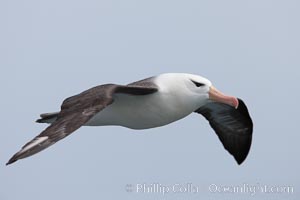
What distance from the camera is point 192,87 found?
13688 mm

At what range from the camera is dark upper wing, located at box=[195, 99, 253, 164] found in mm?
16828

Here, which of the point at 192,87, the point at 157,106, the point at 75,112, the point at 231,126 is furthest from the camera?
the point at 231,126

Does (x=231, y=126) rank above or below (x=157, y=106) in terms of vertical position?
below

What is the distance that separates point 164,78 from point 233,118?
3609mm

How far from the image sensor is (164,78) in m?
13.9

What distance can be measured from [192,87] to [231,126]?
3.67 metres

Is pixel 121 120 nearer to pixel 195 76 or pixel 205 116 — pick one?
pixel 195 76

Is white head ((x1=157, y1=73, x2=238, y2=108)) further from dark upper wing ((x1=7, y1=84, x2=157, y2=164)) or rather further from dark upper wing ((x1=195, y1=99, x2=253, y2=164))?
dark upper wing ((x1=195, y1=99, x2=253, y2=164))

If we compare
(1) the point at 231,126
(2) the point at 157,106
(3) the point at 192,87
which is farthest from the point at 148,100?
(1) the point at 231,126

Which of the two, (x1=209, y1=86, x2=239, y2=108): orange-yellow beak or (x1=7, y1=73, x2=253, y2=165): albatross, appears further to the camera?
(x1=209, y1=86, x2=239, y2=108): orange-yellow beak

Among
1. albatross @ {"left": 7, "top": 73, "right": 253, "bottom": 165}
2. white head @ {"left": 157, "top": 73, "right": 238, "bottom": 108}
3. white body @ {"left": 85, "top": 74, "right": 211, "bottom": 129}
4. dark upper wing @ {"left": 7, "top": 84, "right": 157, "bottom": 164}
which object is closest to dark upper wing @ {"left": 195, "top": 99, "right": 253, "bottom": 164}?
albatross @ {"left": 7, "top": 73, "right": 253, "bottom": 165}

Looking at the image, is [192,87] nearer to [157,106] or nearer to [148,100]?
[157,106]

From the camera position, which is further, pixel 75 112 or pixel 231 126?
pixel 231 126

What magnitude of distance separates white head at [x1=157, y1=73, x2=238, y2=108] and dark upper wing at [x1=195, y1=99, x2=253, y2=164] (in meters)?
2.96
